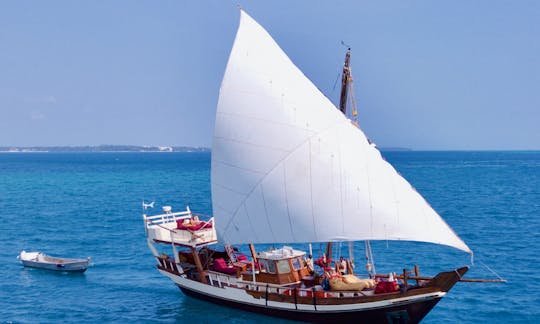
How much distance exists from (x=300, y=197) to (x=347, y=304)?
595 cm

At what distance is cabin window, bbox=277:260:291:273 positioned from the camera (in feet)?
100

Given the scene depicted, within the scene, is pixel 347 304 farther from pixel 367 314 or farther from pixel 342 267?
pixel 342 267

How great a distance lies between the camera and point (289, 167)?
96.1ft

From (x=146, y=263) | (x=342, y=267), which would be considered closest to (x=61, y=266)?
(x=146, y=263)

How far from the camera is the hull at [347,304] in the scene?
26.4 m

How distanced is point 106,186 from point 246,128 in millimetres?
91437

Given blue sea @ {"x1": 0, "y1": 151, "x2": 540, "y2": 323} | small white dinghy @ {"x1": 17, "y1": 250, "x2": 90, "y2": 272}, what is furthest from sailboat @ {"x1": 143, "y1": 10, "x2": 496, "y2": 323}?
small white dinghy @ {"x1": 17, "y1": 250, "x2": 90, "y2": 272}

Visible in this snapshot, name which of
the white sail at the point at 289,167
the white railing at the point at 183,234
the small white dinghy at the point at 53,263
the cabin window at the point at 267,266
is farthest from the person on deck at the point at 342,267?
the small white dinghy at the point at 53,263

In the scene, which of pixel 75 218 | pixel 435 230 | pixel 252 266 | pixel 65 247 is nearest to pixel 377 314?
pixel 435 230

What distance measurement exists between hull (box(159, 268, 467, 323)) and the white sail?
9.45 ft

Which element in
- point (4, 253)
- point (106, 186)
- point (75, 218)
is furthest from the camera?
point (106, 186)

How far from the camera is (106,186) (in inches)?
4537

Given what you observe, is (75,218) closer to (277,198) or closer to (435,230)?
(277,198)

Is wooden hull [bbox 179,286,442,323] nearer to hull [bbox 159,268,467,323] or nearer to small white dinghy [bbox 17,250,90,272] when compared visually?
hull [bbox 159,268,467,323]
